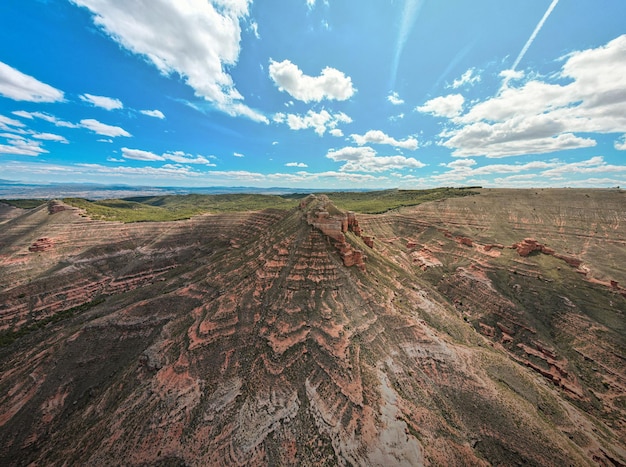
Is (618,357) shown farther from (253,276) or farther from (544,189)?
(544,189)

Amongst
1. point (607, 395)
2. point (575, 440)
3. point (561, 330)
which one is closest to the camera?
point (575, 440)

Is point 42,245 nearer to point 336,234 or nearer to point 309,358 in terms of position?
point 336,234

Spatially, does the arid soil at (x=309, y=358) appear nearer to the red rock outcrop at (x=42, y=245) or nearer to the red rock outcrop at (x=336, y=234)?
the red rock outcrop at (x=336, y=234)

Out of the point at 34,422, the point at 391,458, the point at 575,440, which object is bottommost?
the point at 34,422

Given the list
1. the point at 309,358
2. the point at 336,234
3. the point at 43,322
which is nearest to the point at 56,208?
the point at 43,322

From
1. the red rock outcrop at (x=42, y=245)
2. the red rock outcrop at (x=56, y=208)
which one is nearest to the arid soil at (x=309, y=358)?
the red rock outcrop at (x=42, y=245)

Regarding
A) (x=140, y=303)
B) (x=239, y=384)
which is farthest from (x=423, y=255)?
(x=140, y=303)
